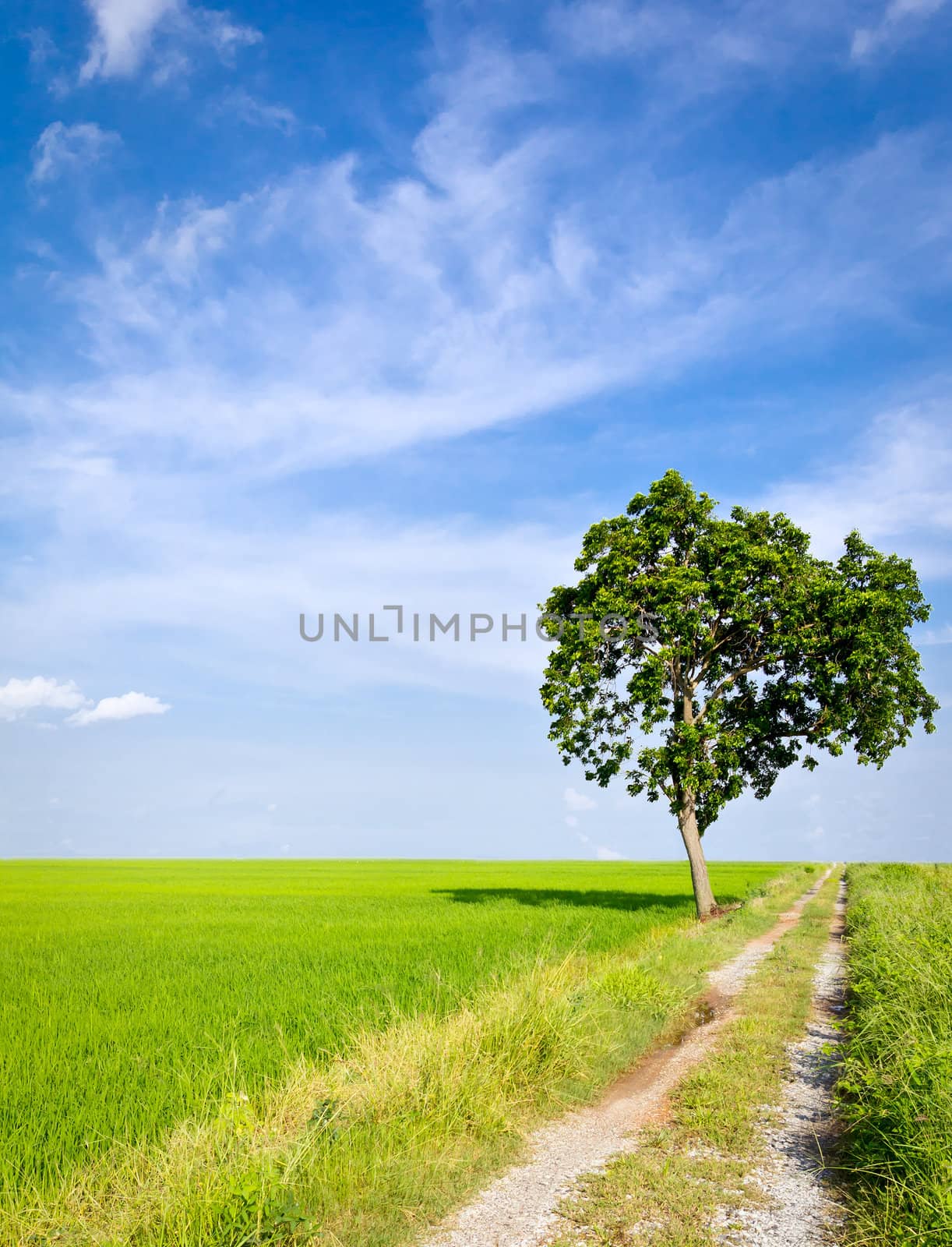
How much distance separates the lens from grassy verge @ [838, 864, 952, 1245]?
16.1 ft

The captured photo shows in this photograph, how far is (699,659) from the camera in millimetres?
26219

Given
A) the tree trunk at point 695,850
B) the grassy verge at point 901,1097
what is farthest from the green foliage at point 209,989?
the grassy verge at point 901,1097

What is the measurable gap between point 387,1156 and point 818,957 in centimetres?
1240

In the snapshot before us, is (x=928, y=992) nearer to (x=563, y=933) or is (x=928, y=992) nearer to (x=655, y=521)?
(x=563, y=933)

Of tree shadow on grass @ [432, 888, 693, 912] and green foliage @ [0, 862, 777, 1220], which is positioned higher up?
green foliage @ [0, 862, 777, 1220]

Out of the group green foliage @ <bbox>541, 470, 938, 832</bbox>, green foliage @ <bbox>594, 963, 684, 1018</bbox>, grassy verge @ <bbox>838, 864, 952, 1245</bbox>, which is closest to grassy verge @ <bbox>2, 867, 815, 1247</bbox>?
green foliage @ <bbox>594, 963, 684, 1018</bbox>

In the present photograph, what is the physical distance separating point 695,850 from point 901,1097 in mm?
20271

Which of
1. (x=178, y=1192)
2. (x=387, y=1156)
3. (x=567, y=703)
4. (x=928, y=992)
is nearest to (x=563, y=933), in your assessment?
(x=567, y=703)

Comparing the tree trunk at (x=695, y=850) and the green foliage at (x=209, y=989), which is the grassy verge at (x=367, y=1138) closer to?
the green foliage at (x=209, y=989)

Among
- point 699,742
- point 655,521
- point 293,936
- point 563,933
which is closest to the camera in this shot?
point 563,933

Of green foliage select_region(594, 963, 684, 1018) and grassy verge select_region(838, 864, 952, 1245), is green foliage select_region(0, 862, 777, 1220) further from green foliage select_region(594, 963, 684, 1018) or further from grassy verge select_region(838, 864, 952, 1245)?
grassy verge select_region(838, 864, 952, 1245)

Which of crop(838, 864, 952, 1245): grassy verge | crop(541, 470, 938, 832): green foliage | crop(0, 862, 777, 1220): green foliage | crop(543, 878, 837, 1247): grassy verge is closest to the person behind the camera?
crop(838, 864, 952, 1245): grassy verge

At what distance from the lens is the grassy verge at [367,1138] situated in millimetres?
4945

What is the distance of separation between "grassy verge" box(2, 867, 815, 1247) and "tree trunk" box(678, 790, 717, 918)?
16.0 meters
